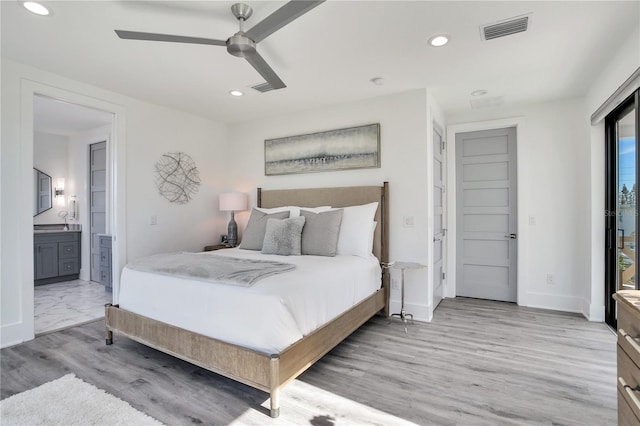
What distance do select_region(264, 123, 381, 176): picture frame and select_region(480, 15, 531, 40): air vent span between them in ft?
4.90

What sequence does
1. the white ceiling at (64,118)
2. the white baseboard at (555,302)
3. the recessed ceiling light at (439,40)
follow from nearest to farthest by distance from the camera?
the recessed ceiling light at (439,40) < the white baseboard at (555,302) < the white ceiling at (64,118)

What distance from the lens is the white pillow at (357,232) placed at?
10.7 ft

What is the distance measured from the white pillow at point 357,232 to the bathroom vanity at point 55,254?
479 cm

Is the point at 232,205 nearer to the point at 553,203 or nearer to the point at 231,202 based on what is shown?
the point at 231,202

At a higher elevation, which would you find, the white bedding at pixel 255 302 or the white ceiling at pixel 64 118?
the white ceiling at pixel 64 118

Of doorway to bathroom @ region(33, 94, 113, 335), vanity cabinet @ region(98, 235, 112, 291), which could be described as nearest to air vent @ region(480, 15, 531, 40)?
doorway to bathroom @ region(33, 94, 113, 335)

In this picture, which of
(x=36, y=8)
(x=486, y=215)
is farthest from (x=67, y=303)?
(x=486, y=215)

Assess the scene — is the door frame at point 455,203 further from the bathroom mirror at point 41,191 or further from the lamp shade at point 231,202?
the bathroom mirror at point 41,191

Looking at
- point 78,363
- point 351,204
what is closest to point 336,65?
point 351,204

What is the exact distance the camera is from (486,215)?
4293 mm

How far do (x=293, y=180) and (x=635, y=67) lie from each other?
3406mm

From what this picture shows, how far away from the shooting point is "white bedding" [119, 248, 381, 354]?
1873 mm

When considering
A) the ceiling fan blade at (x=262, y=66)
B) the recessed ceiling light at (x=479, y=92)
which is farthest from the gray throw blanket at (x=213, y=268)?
the recessed ceiling light at (x=479, y=92)

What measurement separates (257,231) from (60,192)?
453cm
